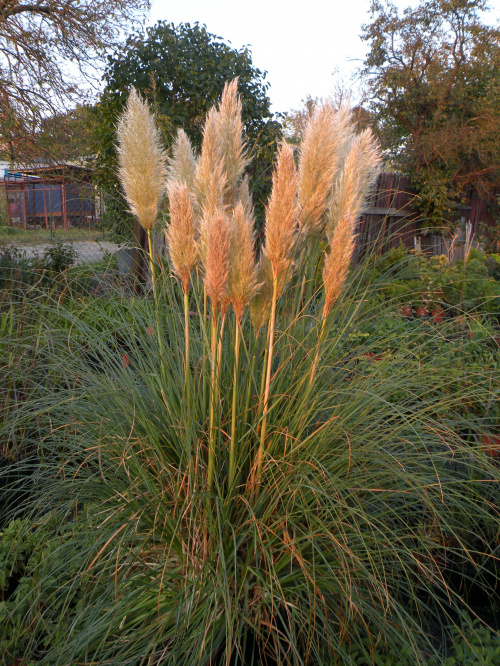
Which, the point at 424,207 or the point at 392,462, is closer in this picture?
the point at 392,462

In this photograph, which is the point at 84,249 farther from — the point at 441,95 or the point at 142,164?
the point at 441,95

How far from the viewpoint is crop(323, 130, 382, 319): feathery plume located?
199cm

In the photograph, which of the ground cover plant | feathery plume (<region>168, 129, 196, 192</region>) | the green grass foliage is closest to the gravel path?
feathery plume (<region>168, 129, 196, 192</region>)

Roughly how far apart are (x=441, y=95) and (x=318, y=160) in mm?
15367

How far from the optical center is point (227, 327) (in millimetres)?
2559

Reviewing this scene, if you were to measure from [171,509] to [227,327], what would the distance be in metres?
0.89

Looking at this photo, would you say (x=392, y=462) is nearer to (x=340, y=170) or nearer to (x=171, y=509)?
(x=171, y=509)

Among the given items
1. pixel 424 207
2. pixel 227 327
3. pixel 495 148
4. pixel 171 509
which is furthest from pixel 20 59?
pixel 495 148

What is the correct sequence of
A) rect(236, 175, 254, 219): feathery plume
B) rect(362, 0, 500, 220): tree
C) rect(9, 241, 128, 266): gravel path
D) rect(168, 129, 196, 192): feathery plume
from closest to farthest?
rect(236, 175, 254, 219): feathery plume < rect(168, 129, 196, 192): feathery plume < rect(9, 241, 128, 266): gravel path < rect(362, 0, 500, 220): tree

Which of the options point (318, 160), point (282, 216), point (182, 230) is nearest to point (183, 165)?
point (182, 230)

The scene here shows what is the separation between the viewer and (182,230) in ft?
6.60

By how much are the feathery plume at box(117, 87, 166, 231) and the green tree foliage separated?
156 inches

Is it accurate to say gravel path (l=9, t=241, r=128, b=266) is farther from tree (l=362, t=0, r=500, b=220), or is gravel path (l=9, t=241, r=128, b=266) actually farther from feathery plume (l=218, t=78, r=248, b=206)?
tree (l=362, t=0, r=500, b=220)

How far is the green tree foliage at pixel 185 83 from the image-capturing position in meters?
6.37
